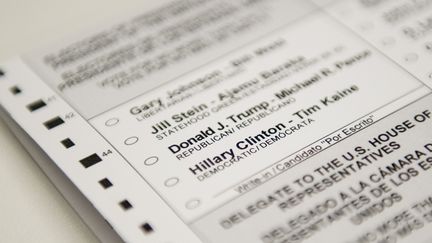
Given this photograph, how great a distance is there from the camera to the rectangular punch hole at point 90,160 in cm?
43

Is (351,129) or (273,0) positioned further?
(273,0)

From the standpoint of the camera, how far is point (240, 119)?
0.46m

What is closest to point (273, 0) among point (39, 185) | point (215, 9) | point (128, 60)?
point (215, 9)

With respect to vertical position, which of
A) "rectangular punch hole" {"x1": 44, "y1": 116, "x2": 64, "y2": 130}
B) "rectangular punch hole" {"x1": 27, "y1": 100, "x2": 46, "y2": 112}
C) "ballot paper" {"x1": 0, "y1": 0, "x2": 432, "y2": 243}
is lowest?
"ballot paper" {"x1": 0, "y1": 0, "x2": 432, "y2": 243}

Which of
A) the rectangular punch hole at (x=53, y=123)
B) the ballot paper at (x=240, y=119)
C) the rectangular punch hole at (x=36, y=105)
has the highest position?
the rectangular punch hole at (x=36, y=105)

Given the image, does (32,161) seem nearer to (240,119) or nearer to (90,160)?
(90,160)

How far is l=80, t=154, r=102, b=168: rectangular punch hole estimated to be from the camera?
0.43m

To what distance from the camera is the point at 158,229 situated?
15.2 inches

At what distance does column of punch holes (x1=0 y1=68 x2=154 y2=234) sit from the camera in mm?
399

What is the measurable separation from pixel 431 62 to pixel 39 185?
0.33 metres

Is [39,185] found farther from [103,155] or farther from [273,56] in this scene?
[273,56]

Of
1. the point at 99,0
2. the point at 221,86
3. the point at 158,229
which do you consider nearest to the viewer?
the point at 158,229

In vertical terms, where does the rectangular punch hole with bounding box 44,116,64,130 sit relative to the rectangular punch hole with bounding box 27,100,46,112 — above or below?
below

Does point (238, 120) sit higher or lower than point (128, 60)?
lower
